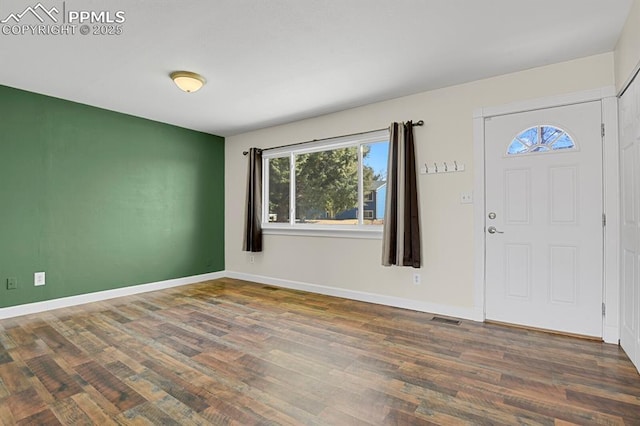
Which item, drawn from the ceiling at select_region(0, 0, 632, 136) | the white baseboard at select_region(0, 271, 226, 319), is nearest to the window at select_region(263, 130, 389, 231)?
the ceiling at select_region(0, 0, 632, 136)

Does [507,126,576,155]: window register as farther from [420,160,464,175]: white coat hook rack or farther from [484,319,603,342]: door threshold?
[484,319,603,342]: door threshold

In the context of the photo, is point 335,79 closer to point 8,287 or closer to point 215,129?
point 215,129

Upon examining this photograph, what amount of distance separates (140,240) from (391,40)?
4012 millimetres

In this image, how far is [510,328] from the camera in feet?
9.97

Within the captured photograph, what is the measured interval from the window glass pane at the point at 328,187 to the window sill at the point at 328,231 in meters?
0.11

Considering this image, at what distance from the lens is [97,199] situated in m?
4.11

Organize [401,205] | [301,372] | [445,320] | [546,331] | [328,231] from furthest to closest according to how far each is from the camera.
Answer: [328,231], [401,205], [445,320], [546,331], [301,372]

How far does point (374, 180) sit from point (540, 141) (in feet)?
5.68

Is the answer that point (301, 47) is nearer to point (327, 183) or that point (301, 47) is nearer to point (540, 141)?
point (327, 183)

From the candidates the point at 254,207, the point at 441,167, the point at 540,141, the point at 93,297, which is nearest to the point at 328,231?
the point at 254,207

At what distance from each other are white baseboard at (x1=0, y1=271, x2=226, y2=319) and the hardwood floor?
0.61 feet

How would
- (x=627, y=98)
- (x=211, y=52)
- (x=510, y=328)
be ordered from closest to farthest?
(x=627, y=98)
(x=211, y=52)
(x=510, y=328)

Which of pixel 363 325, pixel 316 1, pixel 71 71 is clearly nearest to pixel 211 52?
pixel 316 1

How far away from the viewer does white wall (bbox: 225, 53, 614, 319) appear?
300 cm
